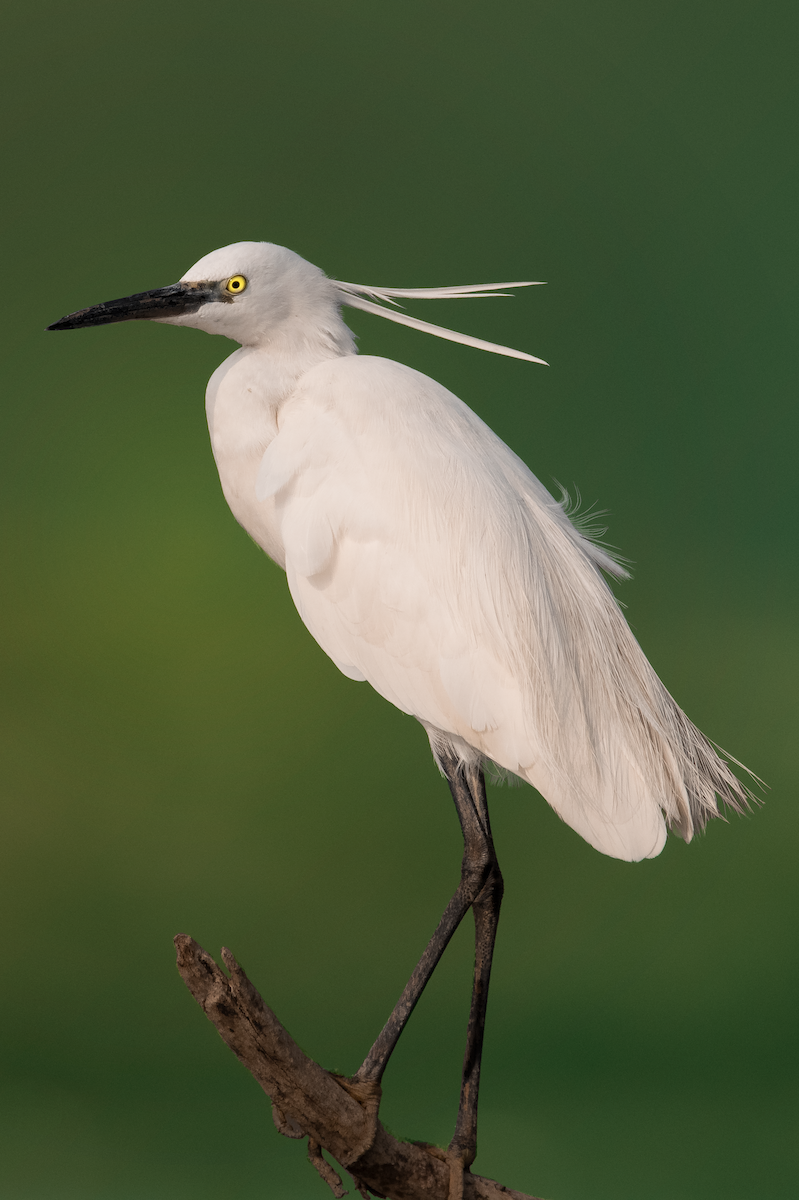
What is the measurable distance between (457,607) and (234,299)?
0.53m

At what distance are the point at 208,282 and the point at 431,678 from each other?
626 millimetres

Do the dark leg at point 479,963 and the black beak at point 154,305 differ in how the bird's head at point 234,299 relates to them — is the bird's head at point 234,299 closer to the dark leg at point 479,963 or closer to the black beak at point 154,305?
the black beak at point 154,305

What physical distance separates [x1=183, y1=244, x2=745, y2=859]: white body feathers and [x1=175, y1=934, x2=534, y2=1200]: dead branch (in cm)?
43

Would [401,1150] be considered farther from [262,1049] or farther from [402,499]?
[402,499]

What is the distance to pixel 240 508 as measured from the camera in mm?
1685

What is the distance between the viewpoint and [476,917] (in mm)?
1618

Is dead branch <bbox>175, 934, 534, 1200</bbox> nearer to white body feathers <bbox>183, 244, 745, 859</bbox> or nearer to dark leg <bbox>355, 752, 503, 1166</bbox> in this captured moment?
dark leg <bbox>355, 752, 503, 1166</bbox>

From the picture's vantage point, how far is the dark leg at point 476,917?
1541mm

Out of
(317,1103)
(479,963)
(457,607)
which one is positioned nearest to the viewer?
(317,1103)

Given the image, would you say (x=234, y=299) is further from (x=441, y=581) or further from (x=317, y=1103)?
(x=317, y=1103)

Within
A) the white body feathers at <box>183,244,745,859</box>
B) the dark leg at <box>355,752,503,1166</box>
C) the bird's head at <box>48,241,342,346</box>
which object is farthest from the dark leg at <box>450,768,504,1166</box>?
the bird's head at <box>48,241,342,346</box>

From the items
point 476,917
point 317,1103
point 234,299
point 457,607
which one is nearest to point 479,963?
point 476,917

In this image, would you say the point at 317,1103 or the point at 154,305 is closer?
the point at 317,1103

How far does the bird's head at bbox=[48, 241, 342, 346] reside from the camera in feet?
5.15
